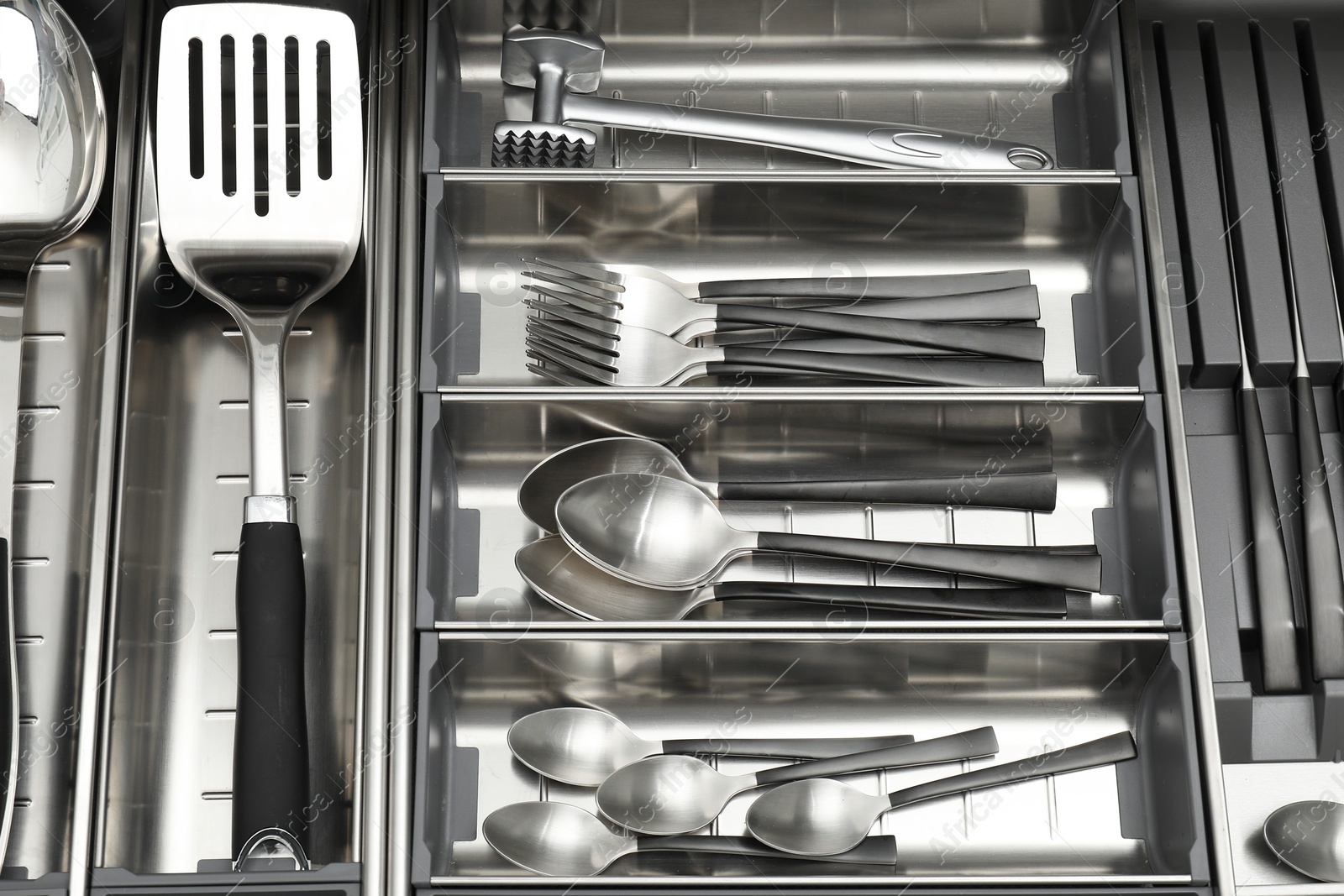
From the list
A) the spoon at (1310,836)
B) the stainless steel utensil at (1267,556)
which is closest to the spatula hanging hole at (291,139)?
the stainless steel utensil at (1267,556)

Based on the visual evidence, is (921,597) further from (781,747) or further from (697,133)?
(697,133)

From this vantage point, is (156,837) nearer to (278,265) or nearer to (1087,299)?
(278,265)

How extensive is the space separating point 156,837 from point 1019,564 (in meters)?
0.89

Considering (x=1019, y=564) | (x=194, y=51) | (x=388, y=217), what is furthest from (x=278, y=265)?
(x=1019, y=564)

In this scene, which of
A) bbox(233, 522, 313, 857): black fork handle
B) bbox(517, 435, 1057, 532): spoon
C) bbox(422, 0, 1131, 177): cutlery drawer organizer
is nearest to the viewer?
bbox(233, 522, 313, 857): black fork handle

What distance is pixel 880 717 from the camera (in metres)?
1.22

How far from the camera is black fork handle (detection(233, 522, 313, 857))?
1.02 meters

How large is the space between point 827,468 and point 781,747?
12.0 inches

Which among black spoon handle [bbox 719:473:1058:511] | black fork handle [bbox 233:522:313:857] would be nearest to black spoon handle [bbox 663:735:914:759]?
black spoon handle [bbox 719:473:1058:511]

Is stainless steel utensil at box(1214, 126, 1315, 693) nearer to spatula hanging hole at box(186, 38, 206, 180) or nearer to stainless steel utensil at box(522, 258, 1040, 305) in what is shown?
stainless steel utensil at box(522, 258, 1040, 305)

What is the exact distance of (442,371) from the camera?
47.8 inches

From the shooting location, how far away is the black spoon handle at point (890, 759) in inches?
45.1

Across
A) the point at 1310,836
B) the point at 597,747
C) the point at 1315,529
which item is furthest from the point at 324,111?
the point at 1310,836

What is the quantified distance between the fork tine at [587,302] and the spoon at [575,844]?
20.4 inches
